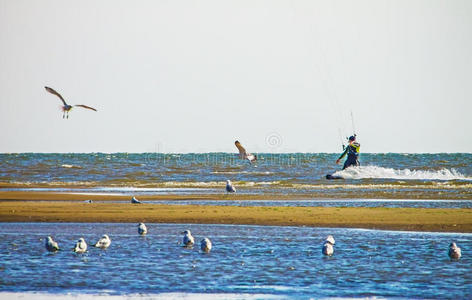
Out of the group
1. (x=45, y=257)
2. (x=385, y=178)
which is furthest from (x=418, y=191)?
(x=45, y=257)

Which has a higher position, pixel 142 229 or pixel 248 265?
pixel 142 229

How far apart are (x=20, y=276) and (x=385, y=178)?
45577 millimetres

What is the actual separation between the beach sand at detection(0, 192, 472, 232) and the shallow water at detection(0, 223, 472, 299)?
191 centimetres

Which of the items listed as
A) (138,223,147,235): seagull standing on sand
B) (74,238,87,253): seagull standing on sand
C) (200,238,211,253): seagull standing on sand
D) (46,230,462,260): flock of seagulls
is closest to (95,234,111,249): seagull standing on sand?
(46,230,462,260): flock of seagulls

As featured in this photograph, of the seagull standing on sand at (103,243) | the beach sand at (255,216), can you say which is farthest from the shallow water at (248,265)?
the beach sand at (255,216)

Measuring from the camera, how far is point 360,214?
26734mm

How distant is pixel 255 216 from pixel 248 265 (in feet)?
32.7

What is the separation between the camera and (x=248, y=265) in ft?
53.5

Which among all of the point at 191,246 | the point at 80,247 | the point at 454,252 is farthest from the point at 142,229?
the point at 454,252

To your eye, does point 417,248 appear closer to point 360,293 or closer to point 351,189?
point 360,293

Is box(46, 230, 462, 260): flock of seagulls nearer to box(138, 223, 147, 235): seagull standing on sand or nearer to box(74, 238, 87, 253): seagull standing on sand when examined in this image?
box(74, 238, 87, 253): seagull standing on sand

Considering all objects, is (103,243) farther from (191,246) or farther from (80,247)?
(191,246)

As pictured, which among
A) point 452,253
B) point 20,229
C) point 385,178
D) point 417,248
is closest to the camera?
point 452,253

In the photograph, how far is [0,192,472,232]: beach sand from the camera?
24.3 m
